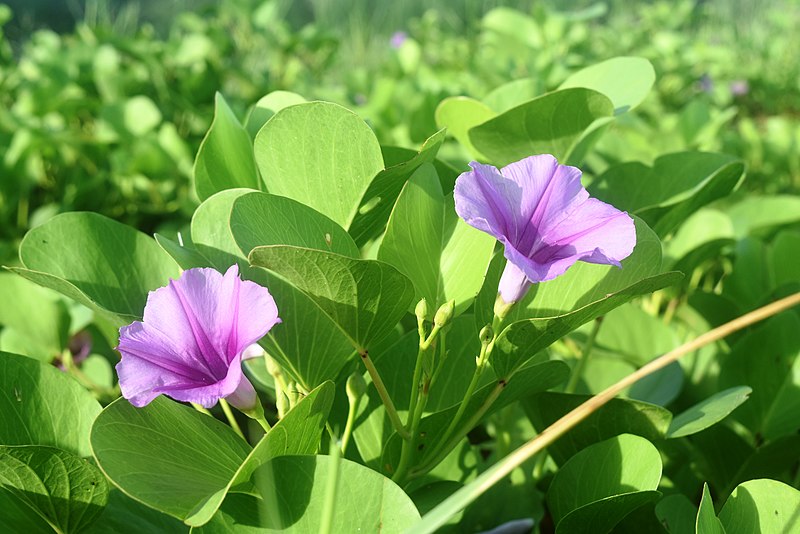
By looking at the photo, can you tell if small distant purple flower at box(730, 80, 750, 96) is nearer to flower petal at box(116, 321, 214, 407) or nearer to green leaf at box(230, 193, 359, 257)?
green leaf at box(230, 193, 359, 257)

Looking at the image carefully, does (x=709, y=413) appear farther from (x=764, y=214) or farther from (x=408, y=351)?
(x=764, y=214)

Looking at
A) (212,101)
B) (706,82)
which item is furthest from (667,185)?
(706,82)

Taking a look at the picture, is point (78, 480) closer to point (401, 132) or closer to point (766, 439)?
point (766, 439)

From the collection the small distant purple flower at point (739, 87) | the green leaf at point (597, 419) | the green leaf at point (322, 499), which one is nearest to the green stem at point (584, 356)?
the green leaf at point (597, 419)

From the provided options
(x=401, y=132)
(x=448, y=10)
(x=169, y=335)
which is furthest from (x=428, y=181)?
(x=448, y=10)

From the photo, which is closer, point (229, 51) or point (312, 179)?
point (312, 179)

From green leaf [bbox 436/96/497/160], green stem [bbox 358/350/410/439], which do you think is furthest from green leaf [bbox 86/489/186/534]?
green leaf [bbox 436/96/497/160]
